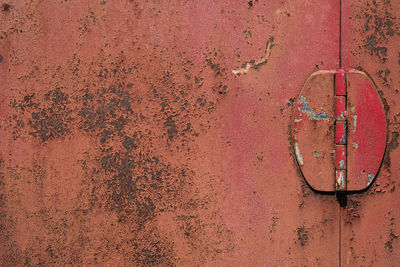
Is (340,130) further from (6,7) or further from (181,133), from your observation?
(6,7)

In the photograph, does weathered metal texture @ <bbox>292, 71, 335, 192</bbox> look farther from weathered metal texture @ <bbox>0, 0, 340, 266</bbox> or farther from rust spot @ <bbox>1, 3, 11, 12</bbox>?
rust spot @ <bbox>1, 3, 11, 12</bbox>

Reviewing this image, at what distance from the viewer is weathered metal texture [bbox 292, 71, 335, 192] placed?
93 cm

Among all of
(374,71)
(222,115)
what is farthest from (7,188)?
(374,71)

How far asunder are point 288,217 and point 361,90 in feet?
1.69

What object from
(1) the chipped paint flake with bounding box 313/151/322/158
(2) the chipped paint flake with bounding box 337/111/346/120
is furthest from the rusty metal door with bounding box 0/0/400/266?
Result: (2) the chipped paint flake with bounding box 337/111/346/120

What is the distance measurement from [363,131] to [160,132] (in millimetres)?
708

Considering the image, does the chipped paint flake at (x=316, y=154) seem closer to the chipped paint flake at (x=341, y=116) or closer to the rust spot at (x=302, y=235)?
the chipped paint flake at (x=341, y=116)

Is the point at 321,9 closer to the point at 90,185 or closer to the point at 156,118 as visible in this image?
the point at 156,118

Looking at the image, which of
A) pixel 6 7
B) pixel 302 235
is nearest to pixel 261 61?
pixel 302 235

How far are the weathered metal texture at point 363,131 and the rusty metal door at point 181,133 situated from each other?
0.16 feet

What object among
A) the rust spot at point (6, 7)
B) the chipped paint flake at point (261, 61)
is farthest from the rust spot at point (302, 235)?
the rust spot at point (6, 7)

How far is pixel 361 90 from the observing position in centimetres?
93

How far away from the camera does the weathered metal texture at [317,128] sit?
93cm

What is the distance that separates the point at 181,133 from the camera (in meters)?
0.96
